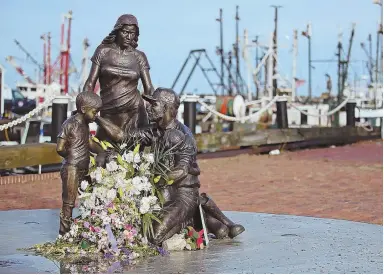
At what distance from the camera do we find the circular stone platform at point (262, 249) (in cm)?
597

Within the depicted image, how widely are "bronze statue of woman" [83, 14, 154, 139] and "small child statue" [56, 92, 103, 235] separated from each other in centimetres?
117

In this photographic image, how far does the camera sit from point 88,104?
22.3 feet

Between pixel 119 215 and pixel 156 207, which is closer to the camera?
pixel 119 215

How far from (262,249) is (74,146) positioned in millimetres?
1747

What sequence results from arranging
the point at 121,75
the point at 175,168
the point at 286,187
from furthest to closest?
the point at 286,187
the point at 121,75
the point at 175,168

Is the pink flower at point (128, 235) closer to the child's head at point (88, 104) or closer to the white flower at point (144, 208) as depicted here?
the white flower at point (144, 208)

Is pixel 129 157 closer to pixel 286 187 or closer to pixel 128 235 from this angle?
pixel 128 235

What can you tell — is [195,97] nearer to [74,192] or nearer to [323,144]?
[323,144]

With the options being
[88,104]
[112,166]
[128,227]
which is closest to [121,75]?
[88,104]

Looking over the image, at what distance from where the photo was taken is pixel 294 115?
4244 centimetres

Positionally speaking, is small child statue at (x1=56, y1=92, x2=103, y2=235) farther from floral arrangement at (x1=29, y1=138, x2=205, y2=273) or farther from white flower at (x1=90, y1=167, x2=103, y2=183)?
white flower at (x1=90, y1=167, x2=103, y2=183)

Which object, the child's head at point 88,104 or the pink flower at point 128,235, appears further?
the child's head at point 88,104

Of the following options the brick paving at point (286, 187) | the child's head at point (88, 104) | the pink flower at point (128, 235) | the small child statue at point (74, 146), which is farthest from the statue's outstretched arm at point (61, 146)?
the brick paving at point (286, 187)

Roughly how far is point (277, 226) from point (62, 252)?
2.68m
